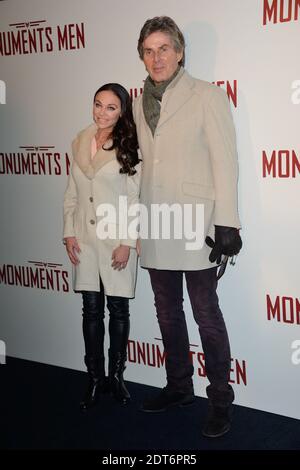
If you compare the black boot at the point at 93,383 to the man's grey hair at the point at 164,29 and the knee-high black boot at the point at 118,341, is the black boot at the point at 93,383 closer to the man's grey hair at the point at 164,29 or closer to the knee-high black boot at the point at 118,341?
the knee-high black boot at the point at 118,341

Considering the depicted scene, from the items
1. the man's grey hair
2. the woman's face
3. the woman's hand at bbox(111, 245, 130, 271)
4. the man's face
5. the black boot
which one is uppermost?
the man's grey hair

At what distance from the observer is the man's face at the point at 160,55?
256 centimetres

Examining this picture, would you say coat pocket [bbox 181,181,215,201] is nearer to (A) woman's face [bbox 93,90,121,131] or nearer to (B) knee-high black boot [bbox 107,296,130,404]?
(A) woman's face [bbox 93,90,121,131]

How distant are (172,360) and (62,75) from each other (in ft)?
5.08

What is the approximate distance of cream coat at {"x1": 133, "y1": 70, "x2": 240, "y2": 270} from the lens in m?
2.55

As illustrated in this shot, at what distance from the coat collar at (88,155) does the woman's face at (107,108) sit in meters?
0.12

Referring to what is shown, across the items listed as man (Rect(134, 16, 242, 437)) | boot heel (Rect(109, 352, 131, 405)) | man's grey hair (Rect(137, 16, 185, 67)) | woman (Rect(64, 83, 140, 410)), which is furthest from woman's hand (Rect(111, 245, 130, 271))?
man's grey hair (Rect(137, 16, 185, 67))

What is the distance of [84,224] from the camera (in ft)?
9.77

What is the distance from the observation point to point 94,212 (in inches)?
115

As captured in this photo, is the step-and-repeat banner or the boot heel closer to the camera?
the step-and-repeat banner

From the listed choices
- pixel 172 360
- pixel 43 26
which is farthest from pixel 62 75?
pixel 172 360

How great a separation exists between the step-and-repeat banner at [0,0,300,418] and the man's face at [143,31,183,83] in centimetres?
30

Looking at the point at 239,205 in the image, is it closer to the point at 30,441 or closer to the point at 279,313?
the point at 279,313

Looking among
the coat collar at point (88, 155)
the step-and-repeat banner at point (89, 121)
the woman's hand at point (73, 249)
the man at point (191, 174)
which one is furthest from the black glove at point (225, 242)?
the woman's hand at point (73, 249)
